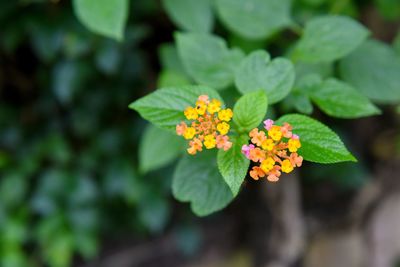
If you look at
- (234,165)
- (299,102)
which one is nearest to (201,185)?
(234,165)

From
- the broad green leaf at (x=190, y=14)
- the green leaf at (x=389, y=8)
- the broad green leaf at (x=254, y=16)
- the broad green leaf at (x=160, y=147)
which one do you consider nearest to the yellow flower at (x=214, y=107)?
the broad green leaf at (x=160, y=147)

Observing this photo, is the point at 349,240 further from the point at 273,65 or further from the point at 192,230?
the point at 273,65

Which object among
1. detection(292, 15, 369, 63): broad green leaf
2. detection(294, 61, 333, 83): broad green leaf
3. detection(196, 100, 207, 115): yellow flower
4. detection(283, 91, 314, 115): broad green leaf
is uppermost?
detection(196, 100, 207, 115): yellow flower

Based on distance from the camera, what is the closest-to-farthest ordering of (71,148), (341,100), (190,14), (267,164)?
(267,164) → (341,100) → (190,14) → (71,148)

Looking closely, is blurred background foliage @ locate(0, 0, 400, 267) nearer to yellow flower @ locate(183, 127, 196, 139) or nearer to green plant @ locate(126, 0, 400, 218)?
green plant @ locate(126, 0, 400, 218)

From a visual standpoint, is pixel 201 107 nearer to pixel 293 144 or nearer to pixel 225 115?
pixel 225 115

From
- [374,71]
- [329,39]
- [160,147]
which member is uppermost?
[329,39]

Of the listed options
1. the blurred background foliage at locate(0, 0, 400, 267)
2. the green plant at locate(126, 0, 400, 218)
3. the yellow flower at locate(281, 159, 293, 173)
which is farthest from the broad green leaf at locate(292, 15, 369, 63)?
the blurred background foliage at locate(0, 0, 400, 267)
